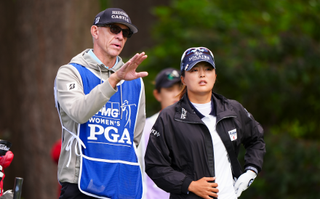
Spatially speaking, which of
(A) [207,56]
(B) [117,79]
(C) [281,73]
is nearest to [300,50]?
(C) [281,73]

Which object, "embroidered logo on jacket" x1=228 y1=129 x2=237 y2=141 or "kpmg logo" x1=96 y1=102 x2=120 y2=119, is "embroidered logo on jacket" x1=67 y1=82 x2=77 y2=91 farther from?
"embroidered logo on jacket" x1=228 y1=129 x2=237 y2=141

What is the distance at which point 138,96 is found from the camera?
367 cm

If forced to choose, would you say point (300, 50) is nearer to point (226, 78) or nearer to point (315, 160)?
point (226, 78)

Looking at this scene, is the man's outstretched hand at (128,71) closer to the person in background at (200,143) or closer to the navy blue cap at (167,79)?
the person in background at (200,143)

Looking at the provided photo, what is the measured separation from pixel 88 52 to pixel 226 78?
4.62 meters

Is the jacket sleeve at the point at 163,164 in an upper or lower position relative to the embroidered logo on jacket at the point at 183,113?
lower

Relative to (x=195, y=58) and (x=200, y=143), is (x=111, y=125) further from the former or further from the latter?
(x=195, y=58)

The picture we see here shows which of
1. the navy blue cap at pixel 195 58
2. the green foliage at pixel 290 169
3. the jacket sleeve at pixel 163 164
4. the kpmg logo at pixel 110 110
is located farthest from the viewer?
the green foliage at pixel 290 169

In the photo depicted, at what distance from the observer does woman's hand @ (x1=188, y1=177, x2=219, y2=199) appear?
3.18 metres

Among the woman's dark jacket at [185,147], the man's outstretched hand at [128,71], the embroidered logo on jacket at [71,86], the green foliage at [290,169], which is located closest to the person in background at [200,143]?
the woman's dark jacket at [185,147]

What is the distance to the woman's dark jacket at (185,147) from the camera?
129 inches

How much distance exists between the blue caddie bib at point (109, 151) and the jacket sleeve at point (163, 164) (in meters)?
0.16

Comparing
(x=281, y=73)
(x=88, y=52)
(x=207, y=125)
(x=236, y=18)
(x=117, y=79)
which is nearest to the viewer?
(x=117, y=79)

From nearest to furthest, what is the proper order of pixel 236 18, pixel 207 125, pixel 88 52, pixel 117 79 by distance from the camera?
pixel 117 79
pixel 207 125
pixel 88 52
pixel 236 18
